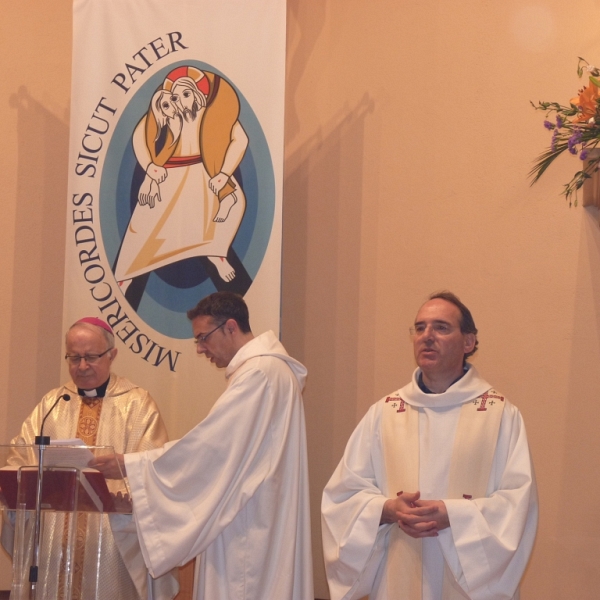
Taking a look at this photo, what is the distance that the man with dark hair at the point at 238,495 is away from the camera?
4.54 m

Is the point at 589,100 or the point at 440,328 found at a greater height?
the point at 589,100

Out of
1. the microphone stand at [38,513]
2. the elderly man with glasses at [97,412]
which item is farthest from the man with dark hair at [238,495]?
the elderly man with glasses at [97,412]

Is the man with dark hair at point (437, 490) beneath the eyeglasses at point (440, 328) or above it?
beneath

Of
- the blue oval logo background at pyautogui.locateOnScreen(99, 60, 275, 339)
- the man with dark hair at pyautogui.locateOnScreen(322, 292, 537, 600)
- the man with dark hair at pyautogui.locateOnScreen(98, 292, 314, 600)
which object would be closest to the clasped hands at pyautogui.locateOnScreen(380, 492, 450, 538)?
the man with dark hair at pyautogui.locateOnScreen(322, 292, 537, 600)

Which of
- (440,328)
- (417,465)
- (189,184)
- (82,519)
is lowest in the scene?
(82,519)

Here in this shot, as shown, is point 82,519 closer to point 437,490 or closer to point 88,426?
point 88,426

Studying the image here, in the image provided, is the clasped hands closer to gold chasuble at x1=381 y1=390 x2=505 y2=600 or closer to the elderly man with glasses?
gold chasuble at x1=381 y1=390 x2=505 y2=600

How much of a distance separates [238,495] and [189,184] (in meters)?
2.47

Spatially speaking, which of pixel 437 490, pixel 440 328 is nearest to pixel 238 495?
pixel 437 490

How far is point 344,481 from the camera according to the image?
4168 millimetres

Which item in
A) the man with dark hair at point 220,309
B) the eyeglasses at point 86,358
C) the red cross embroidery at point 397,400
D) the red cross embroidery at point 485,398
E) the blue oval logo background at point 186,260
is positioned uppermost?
the blue oval logo background at point 186,260

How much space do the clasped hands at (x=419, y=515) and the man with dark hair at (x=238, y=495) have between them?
3.28 feet

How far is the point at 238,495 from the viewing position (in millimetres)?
4609

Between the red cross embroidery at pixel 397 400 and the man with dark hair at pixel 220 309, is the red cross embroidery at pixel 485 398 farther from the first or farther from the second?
the man with dark hair at pixel 220 309
